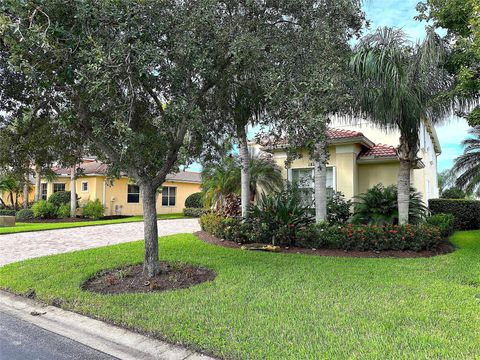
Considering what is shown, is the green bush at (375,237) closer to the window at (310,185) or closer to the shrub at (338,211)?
the shrub at (338,211)

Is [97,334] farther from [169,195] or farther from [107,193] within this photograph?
[169,195]

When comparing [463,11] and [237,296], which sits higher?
[463,11]

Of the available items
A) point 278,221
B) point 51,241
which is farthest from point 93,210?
point 278,221

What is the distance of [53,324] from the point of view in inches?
188

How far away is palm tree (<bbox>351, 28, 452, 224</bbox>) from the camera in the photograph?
8.91 m

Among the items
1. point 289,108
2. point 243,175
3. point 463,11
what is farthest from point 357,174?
point 289,108

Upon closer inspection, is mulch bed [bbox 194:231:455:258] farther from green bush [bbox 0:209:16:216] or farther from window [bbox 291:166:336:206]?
green bush [bbox 0:209:16:216]

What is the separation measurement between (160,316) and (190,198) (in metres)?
22.2

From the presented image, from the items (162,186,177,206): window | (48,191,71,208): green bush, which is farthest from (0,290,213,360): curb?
(162,186,177,206): window

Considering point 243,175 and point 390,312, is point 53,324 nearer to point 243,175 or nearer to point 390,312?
point 390,312

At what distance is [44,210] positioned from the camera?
848 inches

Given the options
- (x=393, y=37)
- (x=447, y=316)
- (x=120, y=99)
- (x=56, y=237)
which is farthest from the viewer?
(x=56, y=237)

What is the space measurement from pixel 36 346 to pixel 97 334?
27.2 inches

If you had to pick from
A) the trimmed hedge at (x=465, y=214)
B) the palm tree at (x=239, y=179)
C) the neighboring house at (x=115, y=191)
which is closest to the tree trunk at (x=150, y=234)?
the palm tree at (x=239, y=179)
